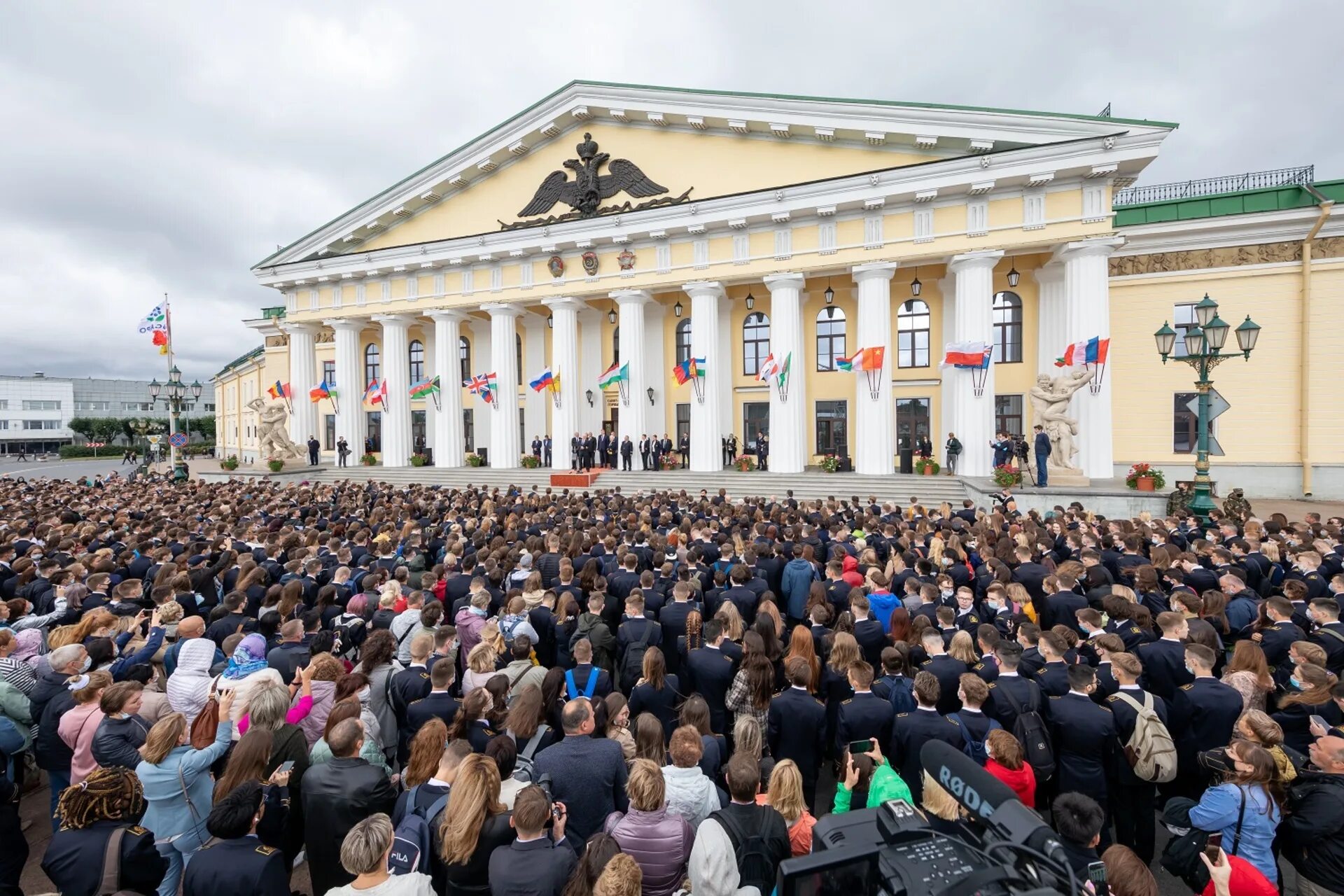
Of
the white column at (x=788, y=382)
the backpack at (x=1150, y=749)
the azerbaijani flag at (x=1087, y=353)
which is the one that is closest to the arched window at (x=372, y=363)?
the white column at (x=788, y=382)

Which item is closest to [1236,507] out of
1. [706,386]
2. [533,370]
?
[706,386]

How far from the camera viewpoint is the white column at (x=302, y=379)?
105 ft

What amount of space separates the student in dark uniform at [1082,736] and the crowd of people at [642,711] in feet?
0.06

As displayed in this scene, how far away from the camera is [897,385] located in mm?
24688

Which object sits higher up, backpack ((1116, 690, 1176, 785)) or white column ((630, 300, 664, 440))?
white column ((630, 300, 664, 440))

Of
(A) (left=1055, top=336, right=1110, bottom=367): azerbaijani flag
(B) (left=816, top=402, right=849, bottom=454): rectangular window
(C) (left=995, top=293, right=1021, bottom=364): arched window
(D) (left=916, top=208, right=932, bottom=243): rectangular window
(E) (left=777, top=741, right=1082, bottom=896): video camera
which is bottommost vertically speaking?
(E) (left=777, top=741, right=1082, bottom=896): video camera

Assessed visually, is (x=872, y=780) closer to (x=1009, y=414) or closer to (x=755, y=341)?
(x=1009, y=414)

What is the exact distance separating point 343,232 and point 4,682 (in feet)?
101

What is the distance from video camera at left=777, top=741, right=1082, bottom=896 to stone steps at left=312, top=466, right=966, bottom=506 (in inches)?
684

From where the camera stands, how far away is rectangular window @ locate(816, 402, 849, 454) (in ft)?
84.2

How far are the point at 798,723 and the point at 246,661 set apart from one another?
4.40 metres

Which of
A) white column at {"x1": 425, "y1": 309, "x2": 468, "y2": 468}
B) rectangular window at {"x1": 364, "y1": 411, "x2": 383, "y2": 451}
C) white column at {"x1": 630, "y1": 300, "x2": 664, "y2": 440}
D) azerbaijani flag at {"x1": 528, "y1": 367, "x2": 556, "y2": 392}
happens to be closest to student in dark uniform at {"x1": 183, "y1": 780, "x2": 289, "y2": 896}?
azerbaijani flag at {"x1": 528, "y1": 367, "x2": 556, "y2": 392}

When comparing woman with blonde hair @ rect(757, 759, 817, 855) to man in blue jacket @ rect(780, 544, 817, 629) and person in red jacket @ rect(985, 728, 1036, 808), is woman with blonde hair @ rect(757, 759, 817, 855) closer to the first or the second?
person in red jacket @ rect(985, 728, 1036, 808)

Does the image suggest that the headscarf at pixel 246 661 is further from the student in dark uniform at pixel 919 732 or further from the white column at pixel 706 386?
the white column at pixel 706 386
